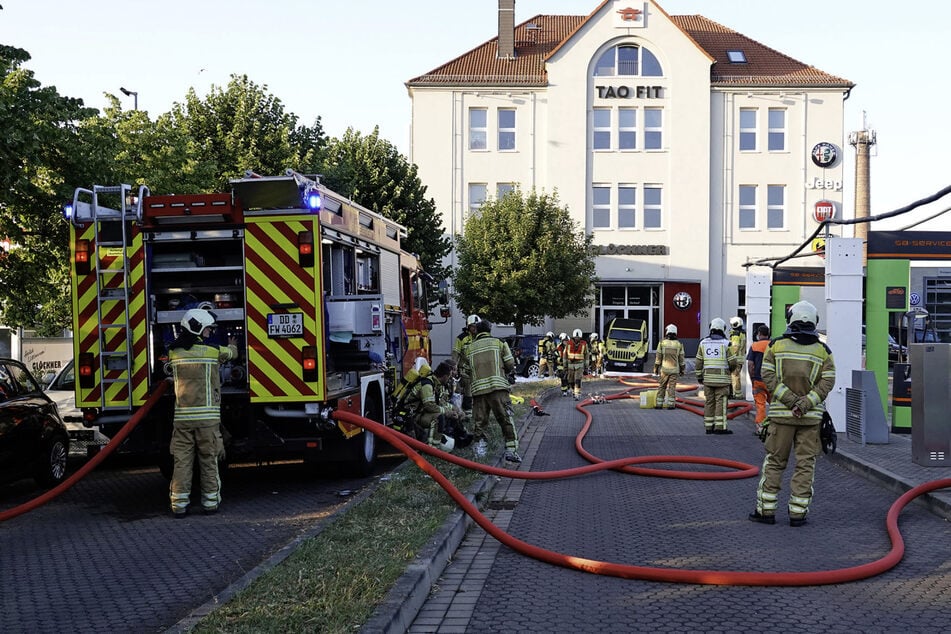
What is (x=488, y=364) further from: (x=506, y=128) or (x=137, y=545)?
(x=506, y=128)

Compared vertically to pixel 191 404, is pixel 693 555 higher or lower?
lower

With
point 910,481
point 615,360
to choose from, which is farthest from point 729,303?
point 910,481

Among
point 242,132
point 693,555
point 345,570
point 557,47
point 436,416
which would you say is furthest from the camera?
point 557,47

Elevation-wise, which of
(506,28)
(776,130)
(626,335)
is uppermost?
(506,28)

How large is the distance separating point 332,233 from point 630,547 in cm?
460

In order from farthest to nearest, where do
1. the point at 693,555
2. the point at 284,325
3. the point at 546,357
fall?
the point at 546,357
the point at 284,325
the point at 693,555

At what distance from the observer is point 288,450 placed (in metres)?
8.99

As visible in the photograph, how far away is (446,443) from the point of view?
1091cm

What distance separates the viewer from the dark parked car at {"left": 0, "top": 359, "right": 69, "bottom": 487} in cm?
897

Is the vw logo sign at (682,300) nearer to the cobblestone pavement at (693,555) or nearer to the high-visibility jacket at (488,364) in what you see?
the cobblestone pavement at (693,555)

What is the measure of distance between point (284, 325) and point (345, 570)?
12.1 ft

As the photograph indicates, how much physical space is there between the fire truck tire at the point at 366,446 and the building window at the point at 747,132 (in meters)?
33.7

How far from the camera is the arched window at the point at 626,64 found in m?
Result: 40.4

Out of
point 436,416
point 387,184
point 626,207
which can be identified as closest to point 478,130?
point 626,207
